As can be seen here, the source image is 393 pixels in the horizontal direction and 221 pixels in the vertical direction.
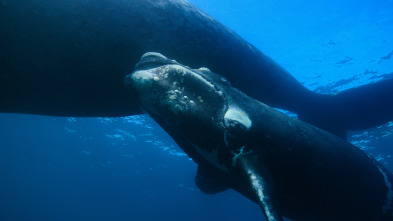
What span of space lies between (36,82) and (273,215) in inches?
104

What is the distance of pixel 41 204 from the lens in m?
108

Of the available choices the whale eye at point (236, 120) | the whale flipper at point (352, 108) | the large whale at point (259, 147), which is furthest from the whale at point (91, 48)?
the whale flipper at point (352, 108)

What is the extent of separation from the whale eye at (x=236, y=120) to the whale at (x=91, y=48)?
96cm

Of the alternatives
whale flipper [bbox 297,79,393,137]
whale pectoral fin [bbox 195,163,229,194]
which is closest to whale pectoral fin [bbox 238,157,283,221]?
whale pectoral fin [bbox 195,163,229,194]

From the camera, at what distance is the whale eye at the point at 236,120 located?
2025mm

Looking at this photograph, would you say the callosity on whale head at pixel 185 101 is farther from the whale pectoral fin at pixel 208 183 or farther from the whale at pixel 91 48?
the whale pectoral fin at pixel 208 183

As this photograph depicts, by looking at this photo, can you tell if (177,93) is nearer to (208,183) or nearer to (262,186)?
(262,186)

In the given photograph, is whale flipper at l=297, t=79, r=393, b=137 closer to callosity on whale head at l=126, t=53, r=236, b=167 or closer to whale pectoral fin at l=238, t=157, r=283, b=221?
whale pectoral fin at l=238, t=157, r=283, b=221

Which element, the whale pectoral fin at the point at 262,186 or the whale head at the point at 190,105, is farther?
the whale head at the point at 190,105

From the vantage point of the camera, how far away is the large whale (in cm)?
200

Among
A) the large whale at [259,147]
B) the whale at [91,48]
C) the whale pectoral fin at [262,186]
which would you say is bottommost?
the whale pectoral fin at [262,186]

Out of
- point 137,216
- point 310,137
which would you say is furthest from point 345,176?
point 137,216

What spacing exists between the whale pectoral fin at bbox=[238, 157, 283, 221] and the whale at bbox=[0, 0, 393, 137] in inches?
49.3

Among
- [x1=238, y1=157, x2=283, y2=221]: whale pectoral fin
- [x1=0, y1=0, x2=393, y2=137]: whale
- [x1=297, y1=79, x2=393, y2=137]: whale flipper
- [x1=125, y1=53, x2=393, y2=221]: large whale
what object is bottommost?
[x1=238, y1=157, x2=283, y2=221]: whale pectoral fin
